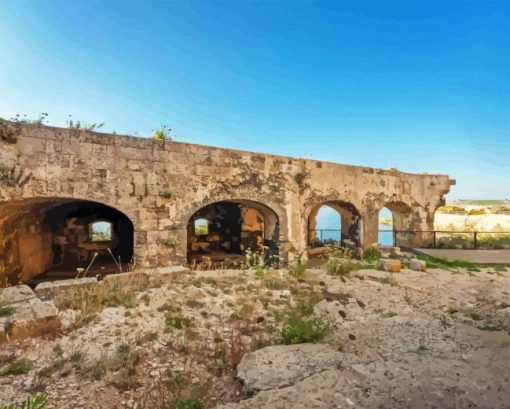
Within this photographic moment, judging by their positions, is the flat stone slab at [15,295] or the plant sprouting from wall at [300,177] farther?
the plant sprouting from wall at [300,177]

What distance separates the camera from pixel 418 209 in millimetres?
12992

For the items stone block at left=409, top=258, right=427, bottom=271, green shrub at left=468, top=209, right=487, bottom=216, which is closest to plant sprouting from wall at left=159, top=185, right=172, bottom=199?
stone block at left=409, top=258, right=427, bottom=271

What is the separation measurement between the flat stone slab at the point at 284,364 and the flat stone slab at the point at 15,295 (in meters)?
3.36

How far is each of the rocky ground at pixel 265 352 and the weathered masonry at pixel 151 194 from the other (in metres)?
1.74

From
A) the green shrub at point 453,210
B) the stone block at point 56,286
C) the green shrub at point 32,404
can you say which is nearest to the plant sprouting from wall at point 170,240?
the stone block at point 56,286

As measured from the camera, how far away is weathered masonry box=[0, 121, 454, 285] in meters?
6.20

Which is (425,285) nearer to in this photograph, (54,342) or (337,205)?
(337,205)

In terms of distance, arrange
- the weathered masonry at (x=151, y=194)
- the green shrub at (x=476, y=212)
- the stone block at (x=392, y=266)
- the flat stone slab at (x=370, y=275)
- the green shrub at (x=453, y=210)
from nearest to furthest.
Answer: the weathered masonry at (x=151, y=194) < the flat stone slab at (x=370, y=275) < the stone block at (x=392, y=266) < the green shrub at (x=476, y=212) < the green shrub at (x=453, y=210)

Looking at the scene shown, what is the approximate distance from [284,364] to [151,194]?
5167 millimetres

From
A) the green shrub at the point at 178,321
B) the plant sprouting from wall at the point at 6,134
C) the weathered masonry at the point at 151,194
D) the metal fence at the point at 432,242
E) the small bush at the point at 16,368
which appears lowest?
the small bush at the point at 16,368

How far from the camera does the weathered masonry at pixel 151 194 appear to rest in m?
6.20

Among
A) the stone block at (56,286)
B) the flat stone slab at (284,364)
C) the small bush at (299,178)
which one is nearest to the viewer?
the flat stone slab at (284,364)

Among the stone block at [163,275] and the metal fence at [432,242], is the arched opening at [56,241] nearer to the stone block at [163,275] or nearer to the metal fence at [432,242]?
the stone block at [163,275]

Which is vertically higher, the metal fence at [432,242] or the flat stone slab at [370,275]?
the metal fence at [432,242]
